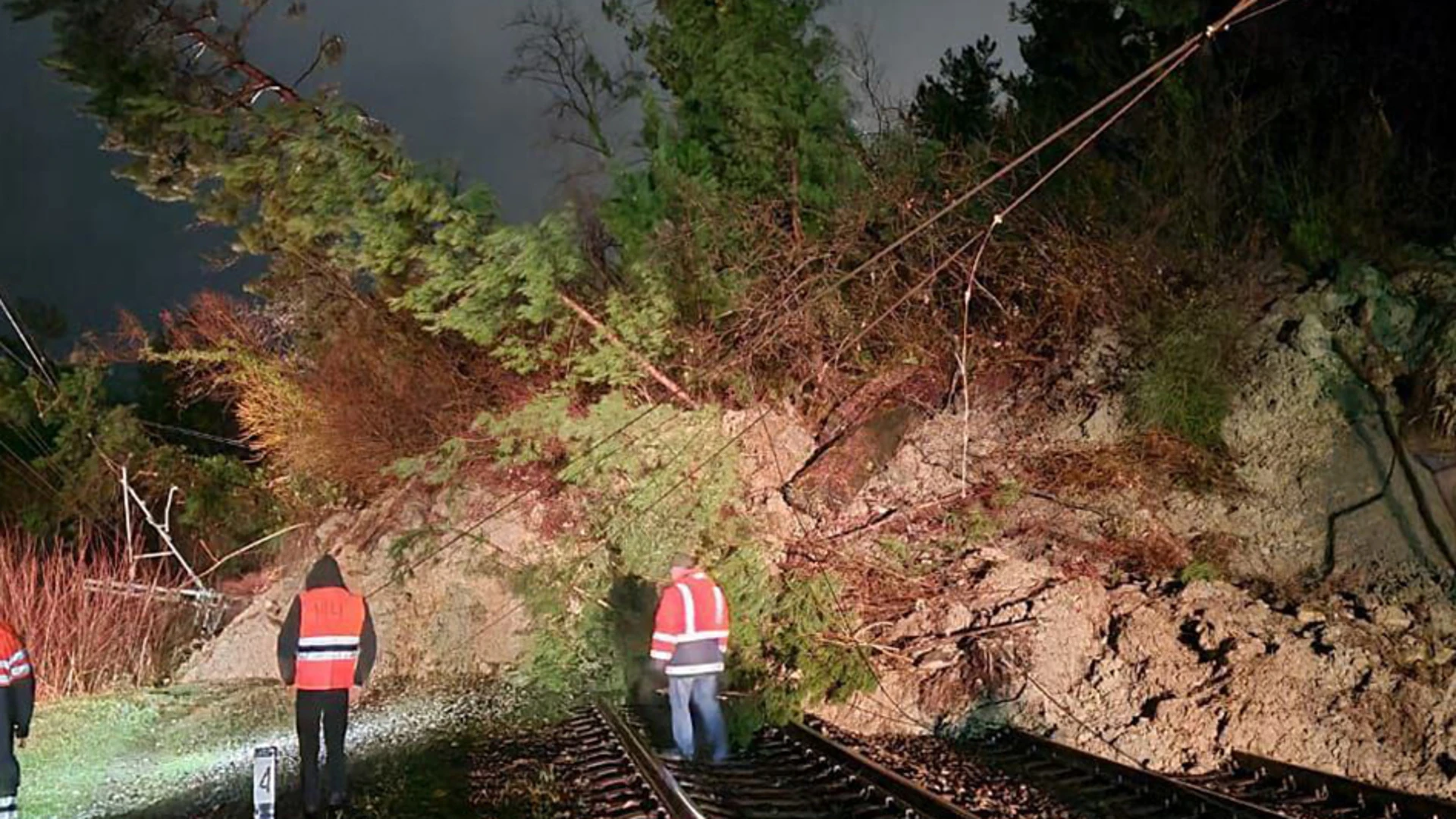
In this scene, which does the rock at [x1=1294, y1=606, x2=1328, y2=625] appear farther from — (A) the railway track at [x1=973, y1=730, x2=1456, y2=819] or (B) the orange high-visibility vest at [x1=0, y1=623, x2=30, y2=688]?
(B) the orange high-visibility vest at [x1=0, y1=623, x2=30, y2=688]

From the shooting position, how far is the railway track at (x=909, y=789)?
827 cm

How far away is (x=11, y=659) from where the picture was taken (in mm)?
8625

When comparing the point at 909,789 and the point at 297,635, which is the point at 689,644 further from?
the point at 297,635

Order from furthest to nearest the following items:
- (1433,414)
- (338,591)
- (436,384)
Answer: (436,384) < (1433,414) < (338,591)

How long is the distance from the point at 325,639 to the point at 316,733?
0.80 metres

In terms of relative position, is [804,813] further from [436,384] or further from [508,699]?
[436,384]

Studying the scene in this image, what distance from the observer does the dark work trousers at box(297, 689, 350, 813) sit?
30.3 ft

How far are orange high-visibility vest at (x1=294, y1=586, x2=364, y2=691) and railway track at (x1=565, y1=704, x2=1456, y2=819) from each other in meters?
2.19

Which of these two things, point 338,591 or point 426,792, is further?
point 426,792

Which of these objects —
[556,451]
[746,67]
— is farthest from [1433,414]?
[556,451]

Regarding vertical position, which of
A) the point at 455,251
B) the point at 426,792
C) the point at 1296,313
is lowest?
the point at 426,792

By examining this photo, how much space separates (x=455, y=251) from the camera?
50.8 feet

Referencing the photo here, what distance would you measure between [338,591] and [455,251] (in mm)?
7147

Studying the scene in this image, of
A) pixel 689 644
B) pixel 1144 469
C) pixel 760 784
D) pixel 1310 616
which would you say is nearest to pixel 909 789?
pixel 760 784
